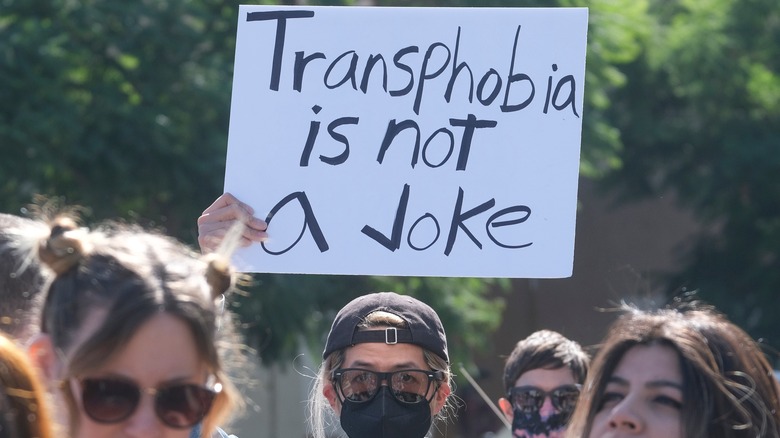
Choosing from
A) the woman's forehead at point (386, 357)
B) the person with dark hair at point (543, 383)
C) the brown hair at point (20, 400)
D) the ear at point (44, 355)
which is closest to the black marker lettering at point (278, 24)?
the woman's forehead at point (386, 357)

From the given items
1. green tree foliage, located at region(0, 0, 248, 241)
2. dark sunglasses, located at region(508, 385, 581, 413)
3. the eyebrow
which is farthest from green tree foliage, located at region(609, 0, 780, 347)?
the eyebrow

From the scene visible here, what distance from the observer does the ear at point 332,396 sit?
3002 mm

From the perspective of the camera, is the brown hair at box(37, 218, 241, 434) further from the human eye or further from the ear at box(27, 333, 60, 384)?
the human eye

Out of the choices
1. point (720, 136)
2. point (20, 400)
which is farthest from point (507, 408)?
point (720, 136)

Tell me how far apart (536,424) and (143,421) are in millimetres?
2070

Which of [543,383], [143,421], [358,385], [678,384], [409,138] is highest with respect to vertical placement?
[409,138]

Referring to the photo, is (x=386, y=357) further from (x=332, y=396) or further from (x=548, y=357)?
(x=548, y=357)

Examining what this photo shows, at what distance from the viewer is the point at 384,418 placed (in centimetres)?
291

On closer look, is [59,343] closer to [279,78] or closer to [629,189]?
[279,78]

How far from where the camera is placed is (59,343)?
6.16ft

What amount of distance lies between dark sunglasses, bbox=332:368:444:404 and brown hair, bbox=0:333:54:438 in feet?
4.24

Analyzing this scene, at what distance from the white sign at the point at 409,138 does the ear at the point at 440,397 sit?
284mm

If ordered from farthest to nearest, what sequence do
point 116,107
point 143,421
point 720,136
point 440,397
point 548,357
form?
point 720,136 → point 116,107 → point 548,357 → point 440,397 → point 143,421

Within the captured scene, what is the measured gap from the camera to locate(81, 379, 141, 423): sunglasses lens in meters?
1.80
